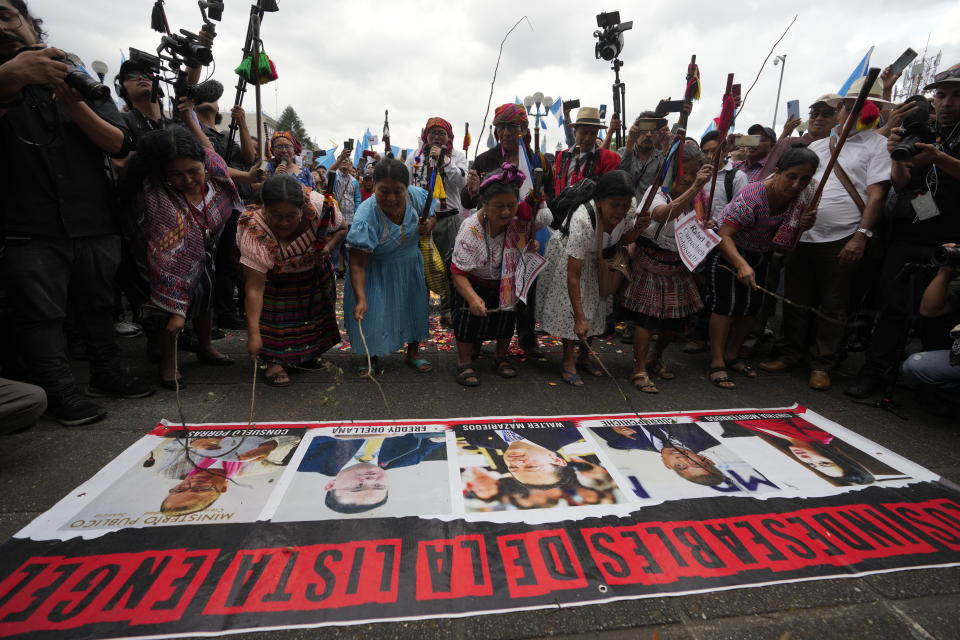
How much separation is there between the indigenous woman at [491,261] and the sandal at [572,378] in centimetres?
37

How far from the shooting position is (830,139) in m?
3.17

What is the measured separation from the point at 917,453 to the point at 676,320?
52.7 inches

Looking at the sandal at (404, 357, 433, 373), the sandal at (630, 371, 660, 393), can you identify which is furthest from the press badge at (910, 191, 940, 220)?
the sandal at (404, 357, 433, 373)

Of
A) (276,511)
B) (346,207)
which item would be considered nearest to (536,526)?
(276,511)

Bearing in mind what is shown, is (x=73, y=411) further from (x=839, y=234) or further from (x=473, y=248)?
(x=839, y=234)

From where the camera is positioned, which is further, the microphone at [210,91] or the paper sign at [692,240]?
the microphone at [210,91]

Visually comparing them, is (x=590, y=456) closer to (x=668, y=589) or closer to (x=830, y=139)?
(x=668, y=589)

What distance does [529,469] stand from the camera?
1908 millimetres

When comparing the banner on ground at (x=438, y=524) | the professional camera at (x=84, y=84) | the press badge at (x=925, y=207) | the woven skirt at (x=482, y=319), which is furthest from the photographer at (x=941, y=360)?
the professional camera at (x=84, y=84)

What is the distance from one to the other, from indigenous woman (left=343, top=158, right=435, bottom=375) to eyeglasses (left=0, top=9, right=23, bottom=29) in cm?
165

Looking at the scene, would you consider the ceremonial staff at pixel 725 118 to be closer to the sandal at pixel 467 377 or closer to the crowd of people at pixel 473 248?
the crowd of people at pixel 473 248

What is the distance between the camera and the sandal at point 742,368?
3.31 meters

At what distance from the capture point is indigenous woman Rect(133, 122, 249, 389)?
243 cm

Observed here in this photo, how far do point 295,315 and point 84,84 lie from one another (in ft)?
4.95
